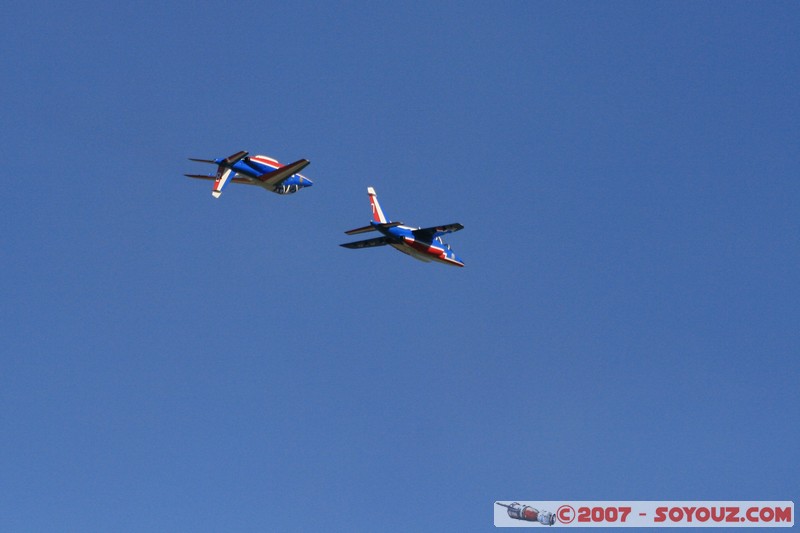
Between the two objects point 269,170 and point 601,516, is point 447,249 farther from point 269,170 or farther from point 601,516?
point 601,516

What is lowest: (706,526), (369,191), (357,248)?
(706,526)

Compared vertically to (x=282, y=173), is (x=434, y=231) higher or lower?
lower

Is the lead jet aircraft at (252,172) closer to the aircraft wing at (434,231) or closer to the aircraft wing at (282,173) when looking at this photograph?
the aircraft wing at (282,173)

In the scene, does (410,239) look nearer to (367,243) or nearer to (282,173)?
(367,243)

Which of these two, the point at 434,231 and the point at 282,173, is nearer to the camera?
the point at 434,231

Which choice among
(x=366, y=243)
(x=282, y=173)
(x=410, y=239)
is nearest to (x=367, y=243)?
(x=366, y=243)

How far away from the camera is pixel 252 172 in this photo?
117438mm

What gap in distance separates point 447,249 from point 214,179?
85.0ft

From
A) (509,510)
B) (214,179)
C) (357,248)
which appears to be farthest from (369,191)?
(509,510)

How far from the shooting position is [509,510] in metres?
106

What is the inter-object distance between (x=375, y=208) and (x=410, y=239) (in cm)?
681

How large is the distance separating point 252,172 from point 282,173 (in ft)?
10.8

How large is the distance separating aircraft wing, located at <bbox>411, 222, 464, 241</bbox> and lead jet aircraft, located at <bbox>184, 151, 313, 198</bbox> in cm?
1366

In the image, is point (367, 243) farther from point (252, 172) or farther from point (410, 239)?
point (252, 172)
